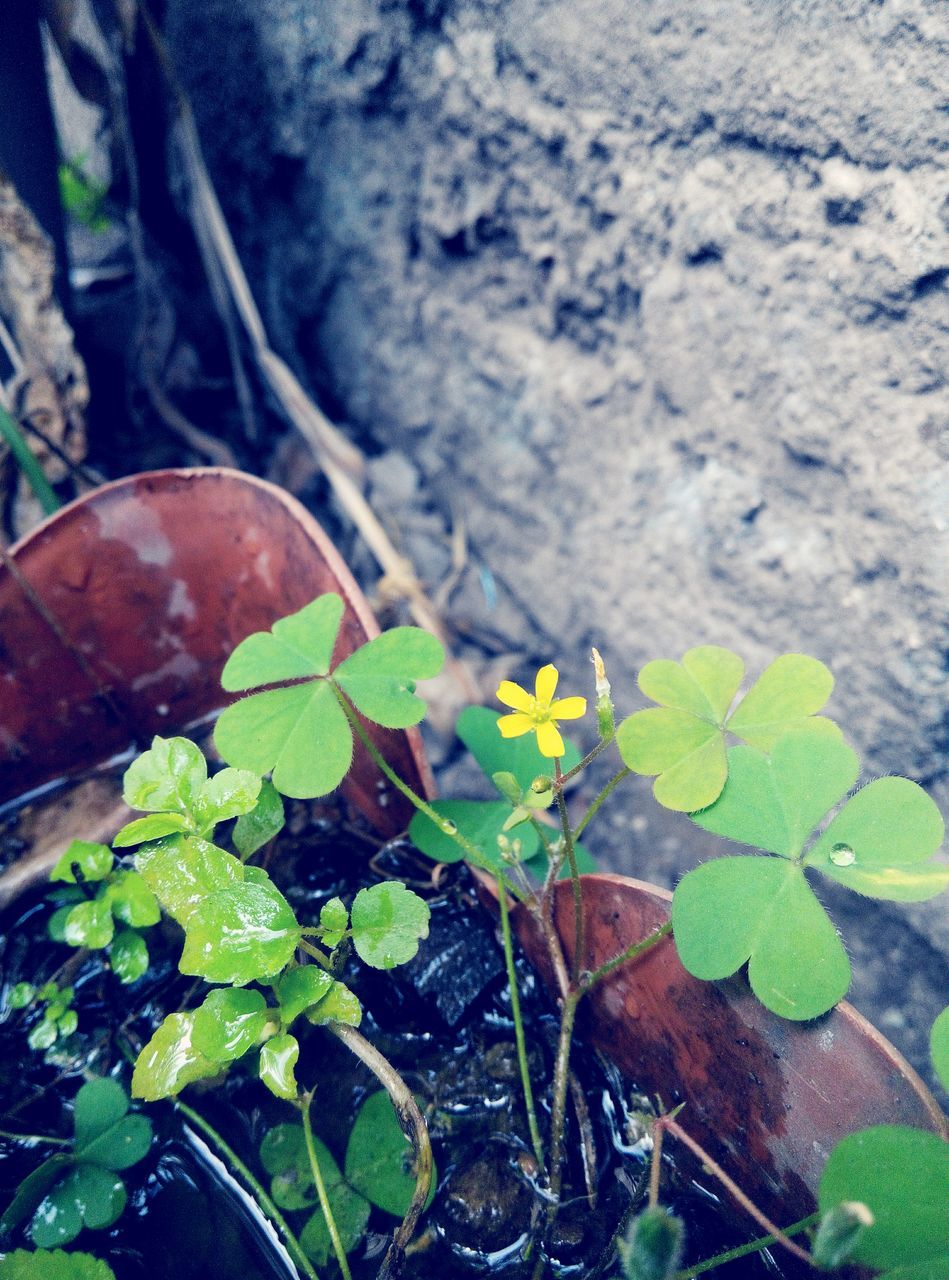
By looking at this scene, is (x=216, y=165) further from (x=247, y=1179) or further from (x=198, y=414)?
(x=247, y=1179)

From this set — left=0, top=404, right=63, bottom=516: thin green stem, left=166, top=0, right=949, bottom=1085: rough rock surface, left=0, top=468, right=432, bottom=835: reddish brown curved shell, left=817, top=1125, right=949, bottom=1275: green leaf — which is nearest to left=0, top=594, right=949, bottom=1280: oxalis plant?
left=817, top=1125, right=949, bottom=1275: green leaf

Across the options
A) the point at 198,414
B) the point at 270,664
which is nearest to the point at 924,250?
the point at 270,664

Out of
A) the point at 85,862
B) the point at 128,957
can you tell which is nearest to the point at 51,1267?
the point at 128,957

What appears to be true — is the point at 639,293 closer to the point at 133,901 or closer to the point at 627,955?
the point at 627,955

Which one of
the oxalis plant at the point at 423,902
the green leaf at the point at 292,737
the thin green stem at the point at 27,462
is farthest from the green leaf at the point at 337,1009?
the thin green stem at the point at 27,462

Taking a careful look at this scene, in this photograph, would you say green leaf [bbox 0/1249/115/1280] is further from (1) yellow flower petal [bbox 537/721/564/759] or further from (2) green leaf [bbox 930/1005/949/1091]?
(2) green leaf [bbox 930/1005/949/1091]

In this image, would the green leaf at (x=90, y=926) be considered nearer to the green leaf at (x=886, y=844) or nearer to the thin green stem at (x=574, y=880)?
the thin green stem at (x=574, y=880)
